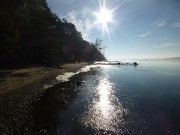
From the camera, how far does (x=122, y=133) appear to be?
7742 millimetres

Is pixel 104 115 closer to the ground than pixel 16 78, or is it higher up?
closer to the ground

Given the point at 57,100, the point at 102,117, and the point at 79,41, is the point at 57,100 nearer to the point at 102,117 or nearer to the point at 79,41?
the point at 102,117

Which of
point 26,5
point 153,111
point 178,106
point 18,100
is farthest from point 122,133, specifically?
point 26,5

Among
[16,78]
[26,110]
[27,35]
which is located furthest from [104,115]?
[27,35]

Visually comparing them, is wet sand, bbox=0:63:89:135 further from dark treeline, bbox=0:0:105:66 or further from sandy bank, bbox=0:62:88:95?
dark treeline, bbox=0:0:105:66

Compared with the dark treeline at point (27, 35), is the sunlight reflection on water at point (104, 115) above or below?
below

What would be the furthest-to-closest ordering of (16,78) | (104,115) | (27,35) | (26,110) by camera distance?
(27,35) → (16,78) → (26,110) → (104,115)

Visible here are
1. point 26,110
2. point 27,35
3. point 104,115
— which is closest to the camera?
point 104,115

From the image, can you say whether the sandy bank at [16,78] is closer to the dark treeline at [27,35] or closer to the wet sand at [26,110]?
the wet sand at [26,110]

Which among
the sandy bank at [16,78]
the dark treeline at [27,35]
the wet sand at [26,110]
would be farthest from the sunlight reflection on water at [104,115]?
Result: the dark treeline at [27,35]

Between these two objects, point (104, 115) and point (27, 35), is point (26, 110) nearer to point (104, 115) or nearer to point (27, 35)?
point (104, 115)

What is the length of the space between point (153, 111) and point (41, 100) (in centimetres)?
1280

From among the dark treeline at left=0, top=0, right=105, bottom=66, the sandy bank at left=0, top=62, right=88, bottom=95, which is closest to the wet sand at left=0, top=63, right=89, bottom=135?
the sandy bank at left=0, top=62, right=88, bottom=95

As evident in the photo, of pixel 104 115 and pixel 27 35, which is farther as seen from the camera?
pixel 27 35
